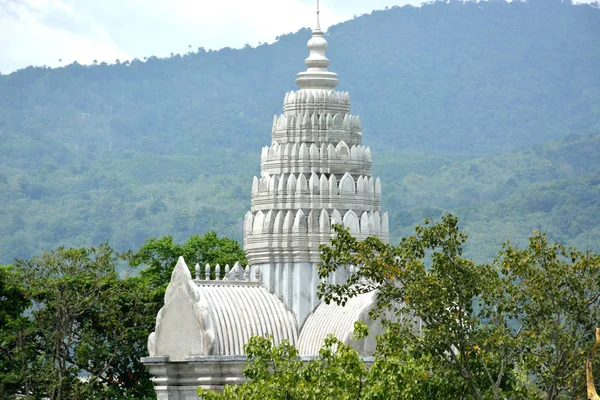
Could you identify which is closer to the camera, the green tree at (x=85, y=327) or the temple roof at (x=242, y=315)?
the temple roof at (x=242, y=315)

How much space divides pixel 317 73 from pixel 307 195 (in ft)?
8.61

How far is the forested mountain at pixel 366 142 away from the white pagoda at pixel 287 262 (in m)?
86.3

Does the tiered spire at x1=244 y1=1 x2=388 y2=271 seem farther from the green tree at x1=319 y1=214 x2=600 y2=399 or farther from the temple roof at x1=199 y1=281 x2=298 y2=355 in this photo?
the green tree at x1=319 y1=214 x2=600 y2=399

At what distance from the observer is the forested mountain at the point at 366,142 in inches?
5290

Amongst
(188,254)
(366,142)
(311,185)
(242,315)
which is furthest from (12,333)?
(366,142)

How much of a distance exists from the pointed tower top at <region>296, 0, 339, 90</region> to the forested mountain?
281ft

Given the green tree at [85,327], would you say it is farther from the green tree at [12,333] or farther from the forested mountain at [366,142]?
the forested mountain at [366,142]

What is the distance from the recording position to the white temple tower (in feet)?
96.8

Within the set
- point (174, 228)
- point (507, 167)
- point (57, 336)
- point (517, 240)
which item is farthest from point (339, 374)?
point (507, 167)

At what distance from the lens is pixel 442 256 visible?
2211 cm

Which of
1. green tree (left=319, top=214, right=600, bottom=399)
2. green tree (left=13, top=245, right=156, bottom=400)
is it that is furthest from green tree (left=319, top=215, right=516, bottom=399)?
green tree (left=13, top=245, right=156, bottom=400)

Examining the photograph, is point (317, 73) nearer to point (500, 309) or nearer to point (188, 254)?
point (500, 309)

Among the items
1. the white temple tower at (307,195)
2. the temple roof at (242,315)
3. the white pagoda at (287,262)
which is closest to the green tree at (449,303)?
the white pagoda at (287,262)

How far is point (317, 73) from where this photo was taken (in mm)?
30875
